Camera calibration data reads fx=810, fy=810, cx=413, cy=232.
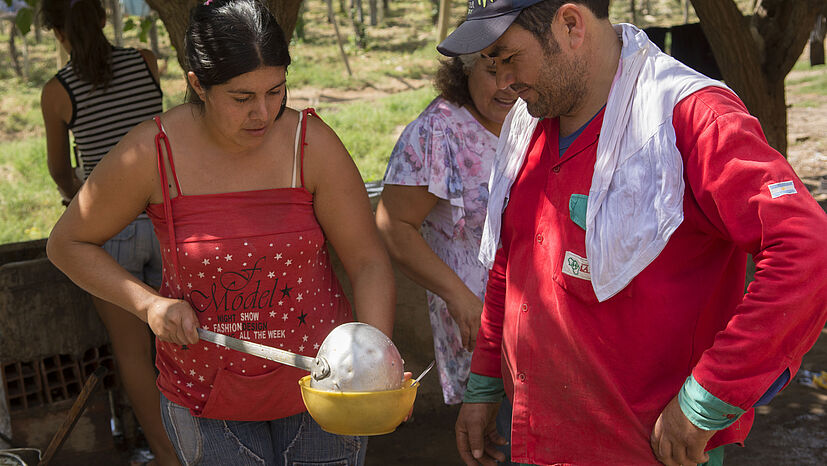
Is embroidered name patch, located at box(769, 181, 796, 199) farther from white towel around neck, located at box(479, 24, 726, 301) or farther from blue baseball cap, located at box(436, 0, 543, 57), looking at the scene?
blue baseball cap, located at box(436, 0, 543, 57)

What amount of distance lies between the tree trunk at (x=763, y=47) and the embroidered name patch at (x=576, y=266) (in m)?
3.48

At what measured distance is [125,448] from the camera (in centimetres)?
379

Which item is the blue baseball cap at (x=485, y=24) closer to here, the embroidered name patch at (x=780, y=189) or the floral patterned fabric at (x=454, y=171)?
the embroidered name patch at (x=780, y=189)

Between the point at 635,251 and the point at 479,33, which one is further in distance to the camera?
the point at 479,33

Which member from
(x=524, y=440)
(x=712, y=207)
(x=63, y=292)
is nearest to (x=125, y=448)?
(x=63, y=292)

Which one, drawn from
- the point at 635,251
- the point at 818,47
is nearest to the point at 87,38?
the point at 635,251

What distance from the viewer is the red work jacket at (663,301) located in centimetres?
135

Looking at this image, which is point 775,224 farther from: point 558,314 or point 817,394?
point 817,394

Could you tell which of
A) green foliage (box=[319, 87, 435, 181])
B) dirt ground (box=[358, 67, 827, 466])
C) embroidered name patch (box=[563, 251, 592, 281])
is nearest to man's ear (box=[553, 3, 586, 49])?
embroidered name patch (box=[563, 251, 592, 281])

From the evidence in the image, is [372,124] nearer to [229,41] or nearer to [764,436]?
[764,436]

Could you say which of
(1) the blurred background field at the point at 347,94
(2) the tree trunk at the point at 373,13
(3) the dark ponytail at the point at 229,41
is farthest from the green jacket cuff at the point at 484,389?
(2) the tree trunk at the point at 373,13

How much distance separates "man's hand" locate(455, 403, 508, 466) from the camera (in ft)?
6.86

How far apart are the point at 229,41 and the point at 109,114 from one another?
209 centimetres

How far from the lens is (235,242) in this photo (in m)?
1.95
